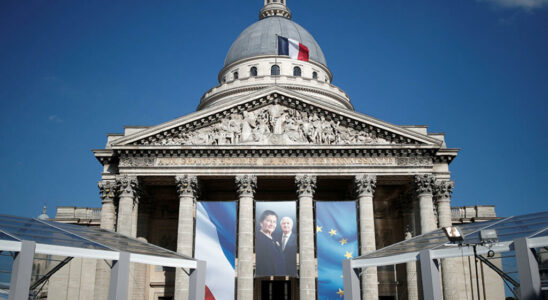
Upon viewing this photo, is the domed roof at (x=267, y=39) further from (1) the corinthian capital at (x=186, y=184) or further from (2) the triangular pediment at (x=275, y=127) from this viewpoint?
(1) the corinthian capital at (x=186, y=184)

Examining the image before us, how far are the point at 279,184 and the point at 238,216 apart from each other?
425 centimetres

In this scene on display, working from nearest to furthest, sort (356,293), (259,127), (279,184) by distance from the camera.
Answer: (356,293) < (259,127) < (279,184)

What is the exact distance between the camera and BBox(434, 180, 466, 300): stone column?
110 ft

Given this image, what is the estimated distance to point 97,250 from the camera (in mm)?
17281

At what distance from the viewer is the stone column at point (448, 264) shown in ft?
110

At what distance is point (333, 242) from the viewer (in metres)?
33.3

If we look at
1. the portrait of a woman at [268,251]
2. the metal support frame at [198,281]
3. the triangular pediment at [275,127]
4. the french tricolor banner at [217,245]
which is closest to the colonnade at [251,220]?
the french tricolor banner at [217,245]

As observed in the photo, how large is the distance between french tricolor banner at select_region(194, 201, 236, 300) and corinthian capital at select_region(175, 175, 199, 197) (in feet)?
5.22

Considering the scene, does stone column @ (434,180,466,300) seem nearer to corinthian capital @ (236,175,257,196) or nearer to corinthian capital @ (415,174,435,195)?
corinthian capital @ (415,174,435,195)

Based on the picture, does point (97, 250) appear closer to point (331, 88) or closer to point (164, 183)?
point (164, 183)

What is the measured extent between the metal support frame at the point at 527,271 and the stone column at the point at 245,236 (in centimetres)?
2020

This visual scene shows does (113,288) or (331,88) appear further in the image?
(331,88)

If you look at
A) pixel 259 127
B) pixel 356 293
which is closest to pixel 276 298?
pixel 259 127

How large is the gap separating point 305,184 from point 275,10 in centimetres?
4410
